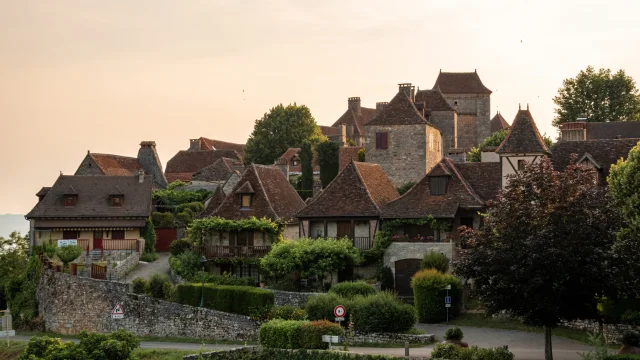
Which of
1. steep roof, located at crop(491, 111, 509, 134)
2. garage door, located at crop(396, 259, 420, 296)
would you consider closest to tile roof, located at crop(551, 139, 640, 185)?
garage door, located at crop(396, 259, 420, 296)

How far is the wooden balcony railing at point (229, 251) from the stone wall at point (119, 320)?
544 centimetres

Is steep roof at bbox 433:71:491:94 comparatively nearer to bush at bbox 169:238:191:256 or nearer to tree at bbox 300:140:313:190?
tree at bbox 300:140:313:190

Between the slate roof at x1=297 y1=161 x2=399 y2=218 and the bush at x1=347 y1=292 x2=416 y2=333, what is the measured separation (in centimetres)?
1092

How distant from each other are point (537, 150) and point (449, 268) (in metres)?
8.46

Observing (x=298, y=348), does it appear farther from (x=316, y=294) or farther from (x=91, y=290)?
(x=91, y=290)

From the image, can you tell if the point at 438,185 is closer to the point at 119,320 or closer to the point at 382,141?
the point at 382,141

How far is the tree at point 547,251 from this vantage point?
1388 inches

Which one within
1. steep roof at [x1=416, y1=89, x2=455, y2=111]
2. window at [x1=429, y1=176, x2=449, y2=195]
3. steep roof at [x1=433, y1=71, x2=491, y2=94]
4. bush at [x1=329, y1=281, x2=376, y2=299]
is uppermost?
steep roof at [x1=433, y1=71, x2=491, y2=94]

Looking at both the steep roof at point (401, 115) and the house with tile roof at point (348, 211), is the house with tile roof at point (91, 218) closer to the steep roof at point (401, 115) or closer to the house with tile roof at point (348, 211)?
the house with tile roof at point (348, 211)

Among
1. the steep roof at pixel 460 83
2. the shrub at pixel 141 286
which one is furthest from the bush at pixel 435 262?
the steep roof at pixel 460 83

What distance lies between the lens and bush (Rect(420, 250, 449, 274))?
47.8 metres

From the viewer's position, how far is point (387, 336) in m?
41.5

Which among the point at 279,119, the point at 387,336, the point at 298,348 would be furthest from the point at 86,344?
the point at 279,119

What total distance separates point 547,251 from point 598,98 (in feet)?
185
